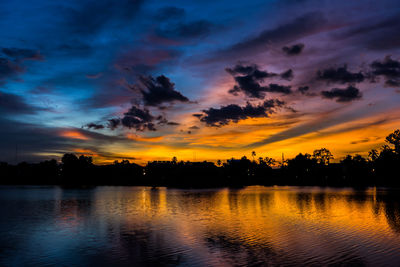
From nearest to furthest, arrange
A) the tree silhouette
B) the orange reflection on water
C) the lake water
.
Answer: the lake water
the orange reflection on water
the tree silhouette

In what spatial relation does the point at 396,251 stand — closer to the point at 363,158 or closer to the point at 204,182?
the point at 204,182

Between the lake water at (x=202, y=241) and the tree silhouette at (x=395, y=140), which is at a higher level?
the tree silhouette at (x=395, y=140)

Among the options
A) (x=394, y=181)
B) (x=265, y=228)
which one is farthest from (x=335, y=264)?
(x=394, y=181)

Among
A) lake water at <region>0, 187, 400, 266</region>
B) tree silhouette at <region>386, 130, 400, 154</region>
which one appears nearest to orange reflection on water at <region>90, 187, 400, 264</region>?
lake water at <region>0, 187, 400, 266</region>

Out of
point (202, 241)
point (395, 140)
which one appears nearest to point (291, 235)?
point (202, 241)

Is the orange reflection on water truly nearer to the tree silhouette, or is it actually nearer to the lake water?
the lake water

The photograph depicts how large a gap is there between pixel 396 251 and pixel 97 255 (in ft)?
52.0

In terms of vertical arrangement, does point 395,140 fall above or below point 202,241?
above

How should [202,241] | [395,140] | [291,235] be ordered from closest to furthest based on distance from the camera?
[202,241]
[291,235]
[395,140]

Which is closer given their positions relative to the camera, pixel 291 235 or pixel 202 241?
pixel 202 241

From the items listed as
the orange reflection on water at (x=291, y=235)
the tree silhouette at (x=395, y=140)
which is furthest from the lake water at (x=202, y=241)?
the tree silhouette at (x=395, y=140)

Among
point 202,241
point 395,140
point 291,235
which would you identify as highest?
point 395,140

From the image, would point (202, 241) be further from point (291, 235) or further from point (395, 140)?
point (395, 140)

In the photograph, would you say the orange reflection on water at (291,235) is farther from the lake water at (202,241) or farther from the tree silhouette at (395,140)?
the tree silhouette at (395,140)
